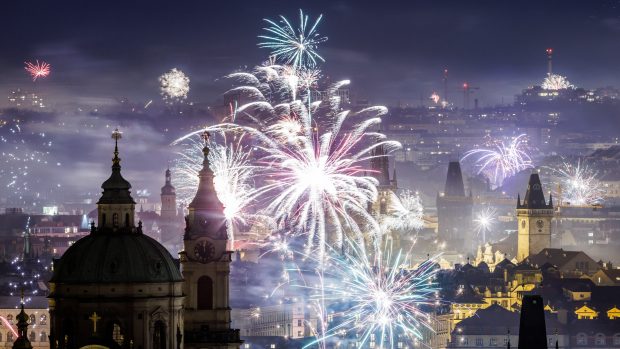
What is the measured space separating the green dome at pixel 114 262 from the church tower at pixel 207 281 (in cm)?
948

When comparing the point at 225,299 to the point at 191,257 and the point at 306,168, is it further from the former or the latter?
the point at 306,168

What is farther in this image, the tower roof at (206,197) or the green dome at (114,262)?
the tower roof at (206,197)

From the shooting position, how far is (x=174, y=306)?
10712 centimetres

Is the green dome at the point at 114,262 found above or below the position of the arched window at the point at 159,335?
above

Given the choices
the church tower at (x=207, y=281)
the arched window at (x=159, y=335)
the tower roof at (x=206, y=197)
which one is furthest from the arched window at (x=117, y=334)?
the tower roof at (x=206, y=197)

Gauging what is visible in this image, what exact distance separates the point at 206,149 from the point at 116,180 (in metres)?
15.1

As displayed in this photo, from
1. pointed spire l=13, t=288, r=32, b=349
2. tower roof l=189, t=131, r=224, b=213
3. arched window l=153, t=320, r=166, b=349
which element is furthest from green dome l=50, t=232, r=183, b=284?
tower roof l=189, t=131, r=224, b=213

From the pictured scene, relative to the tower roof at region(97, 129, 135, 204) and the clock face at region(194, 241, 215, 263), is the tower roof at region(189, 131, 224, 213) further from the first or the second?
the tower roof at region(97, 129, 135, 204)

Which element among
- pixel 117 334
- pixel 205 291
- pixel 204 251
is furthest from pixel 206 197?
pixel 117 334

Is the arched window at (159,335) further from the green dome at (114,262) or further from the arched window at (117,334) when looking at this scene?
the green dome at (114,262)

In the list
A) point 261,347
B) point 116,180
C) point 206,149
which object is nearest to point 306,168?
point 261,347

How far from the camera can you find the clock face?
118 metres

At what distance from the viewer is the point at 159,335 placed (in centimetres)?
10612

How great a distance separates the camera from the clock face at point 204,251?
118 m
